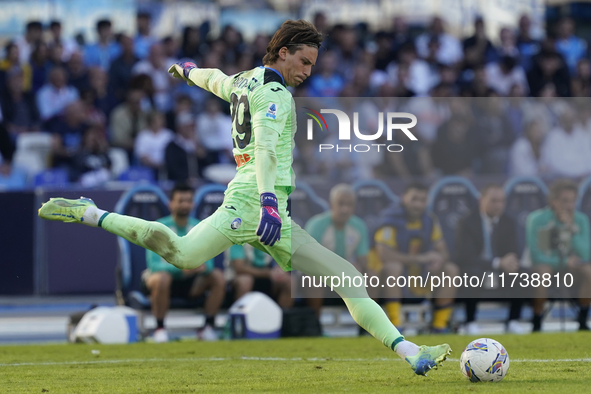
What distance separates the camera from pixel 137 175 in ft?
44.8

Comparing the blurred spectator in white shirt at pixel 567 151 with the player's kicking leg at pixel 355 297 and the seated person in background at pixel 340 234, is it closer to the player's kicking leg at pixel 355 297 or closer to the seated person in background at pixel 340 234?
the seated person in background at pixel 340 234

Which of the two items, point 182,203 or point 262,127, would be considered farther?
point 182,203

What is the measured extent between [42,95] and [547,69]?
8917mm

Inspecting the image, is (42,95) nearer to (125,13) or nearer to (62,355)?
(125,13)

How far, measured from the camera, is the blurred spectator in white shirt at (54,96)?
15.1 m

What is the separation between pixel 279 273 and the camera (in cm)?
1139

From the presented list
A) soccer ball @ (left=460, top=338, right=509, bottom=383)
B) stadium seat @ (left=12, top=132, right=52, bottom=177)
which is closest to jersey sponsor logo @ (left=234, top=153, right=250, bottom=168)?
soccer ball @ (left=460, top=338, right=509, bottom=383)

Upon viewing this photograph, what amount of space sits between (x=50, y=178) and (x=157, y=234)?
768cm

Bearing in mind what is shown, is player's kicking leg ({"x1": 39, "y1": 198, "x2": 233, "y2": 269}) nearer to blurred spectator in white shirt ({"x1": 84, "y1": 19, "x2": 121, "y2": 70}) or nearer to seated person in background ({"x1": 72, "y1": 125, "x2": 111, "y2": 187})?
seated person in background ({"x1": 72, "y1": 125, "x2": 111, "y2": 187})

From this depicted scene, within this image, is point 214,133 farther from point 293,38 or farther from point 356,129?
point 293,38

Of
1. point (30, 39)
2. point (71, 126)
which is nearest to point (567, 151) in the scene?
point (71, 126)

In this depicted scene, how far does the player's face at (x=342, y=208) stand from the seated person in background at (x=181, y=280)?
1627mm

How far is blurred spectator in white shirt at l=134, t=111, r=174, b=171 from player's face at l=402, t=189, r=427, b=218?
418cm

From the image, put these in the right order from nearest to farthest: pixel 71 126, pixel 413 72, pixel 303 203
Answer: pixel 303 203
pixel 71 126
pixel 413 72
